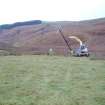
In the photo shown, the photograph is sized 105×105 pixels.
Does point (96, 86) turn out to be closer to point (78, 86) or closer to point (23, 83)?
point (78, 86)

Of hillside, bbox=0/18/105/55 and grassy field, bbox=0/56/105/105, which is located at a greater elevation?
hillside, bbox=0/18/105/55

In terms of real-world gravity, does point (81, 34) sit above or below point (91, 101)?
above

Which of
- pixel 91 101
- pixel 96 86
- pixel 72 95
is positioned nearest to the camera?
pixel 91 101

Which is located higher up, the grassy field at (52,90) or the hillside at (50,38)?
the hillside at (50,38)

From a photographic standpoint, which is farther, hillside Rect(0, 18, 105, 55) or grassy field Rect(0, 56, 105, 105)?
hillside Rect(0, 18, 105, 55)

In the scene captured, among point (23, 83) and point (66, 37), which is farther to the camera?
point (66, 37)

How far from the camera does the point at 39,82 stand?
12.5 meters

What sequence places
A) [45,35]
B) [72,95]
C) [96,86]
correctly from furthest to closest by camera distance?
[45,35], [96,86], [72,95]

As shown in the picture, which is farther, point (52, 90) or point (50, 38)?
point (50, 38)

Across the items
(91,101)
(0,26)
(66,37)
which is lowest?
(91,101)

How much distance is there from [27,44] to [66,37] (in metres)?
7.68

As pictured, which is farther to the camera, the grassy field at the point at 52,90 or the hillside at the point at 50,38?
the hillside at the point at 50,38

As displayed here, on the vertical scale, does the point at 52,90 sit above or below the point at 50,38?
below

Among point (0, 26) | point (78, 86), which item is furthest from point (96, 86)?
point (0, 26)
